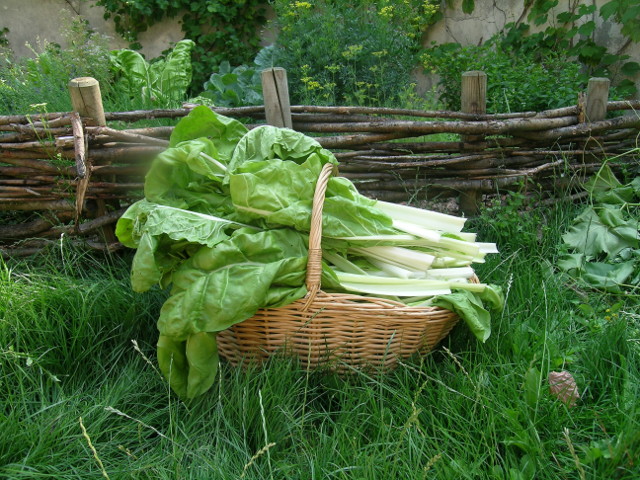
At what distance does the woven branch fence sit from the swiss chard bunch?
17 cm

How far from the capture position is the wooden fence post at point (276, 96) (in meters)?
3.03

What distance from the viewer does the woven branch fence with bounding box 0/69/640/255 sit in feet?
9.84

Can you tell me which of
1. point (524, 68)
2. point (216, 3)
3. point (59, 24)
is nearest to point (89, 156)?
point (524, 68)

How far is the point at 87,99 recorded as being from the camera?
2887mm

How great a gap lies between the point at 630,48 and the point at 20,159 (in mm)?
4709

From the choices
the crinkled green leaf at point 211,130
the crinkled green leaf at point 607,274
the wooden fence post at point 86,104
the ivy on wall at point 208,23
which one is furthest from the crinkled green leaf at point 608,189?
the ivy on wall at point 208,23

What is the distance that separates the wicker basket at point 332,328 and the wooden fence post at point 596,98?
1859 millimetres

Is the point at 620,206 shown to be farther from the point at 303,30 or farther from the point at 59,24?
the point at 59,24

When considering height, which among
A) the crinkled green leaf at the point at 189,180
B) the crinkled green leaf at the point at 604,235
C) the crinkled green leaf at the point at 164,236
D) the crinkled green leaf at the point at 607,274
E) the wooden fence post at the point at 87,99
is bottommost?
the crinkled green leaf at the point at 607,274

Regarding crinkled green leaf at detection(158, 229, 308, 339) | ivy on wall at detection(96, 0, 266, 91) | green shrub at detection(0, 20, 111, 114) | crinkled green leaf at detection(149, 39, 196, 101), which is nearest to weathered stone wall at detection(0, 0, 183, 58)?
ivy on wall at detection(96, 0, 266, 91)

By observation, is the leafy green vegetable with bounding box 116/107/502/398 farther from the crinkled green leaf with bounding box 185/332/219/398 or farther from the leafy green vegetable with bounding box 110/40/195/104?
the leafy green vegetable with bounding box 110/40/195/104

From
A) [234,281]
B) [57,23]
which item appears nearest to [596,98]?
[234,281]

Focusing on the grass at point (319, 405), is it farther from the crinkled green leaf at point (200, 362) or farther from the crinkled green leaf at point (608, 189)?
the crinkled green leaf at point (608, 189)

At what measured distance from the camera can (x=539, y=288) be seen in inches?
100
